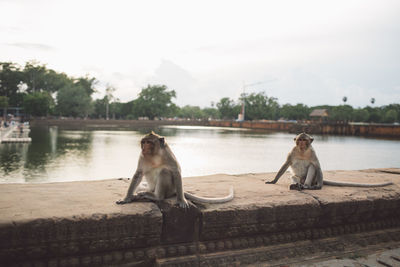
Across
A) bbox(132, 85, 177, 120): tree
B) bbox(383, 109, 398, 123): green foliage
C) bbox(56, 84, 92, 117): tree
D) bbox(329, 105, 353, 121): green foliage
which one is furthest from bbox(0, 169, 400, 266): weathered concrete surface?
bbox(383, 109, 398, 123): green foliage

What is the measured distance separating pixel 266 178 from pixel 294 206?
204 centimetres

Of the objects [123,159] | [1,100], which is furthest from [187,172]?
[1,100]

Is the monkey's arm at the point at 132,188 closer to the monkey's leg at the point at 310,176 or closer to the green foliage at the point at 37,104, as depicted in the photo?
the monkey's leg at the point at 310,176

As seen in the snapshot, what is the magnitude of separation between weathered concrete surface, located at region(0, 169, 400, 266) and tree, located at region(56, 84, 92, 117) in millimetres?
94696

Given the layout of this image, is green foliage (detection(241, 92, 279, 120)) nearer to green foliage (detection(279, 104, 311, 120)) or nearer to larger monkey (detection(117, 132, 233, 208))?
green foliage (detection(279, 104, 311, 120))

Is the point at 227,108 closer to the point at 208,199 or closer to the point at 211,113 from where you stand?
the point at 211,113

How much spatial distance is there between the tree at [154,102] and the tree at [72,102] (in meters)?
17.5

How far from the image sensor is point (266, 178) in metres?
6.80

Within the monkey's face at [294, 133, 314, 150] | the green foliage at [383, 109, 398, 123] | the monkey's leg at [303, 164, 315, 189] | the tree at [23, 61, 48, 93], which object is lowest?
the monkey's leg at [303, 164, 315, 189]

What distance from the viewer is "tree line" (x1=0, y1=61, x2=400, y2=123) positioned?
90562 millimetres

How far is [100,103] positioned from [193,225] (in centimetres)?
11677

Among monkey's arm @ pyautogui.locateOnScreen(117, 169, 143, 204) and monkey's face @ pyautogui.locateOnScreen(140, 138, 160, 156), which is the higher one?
monkey's face @ pyautogui.locateOnScreen(140, 138, 160, 156)

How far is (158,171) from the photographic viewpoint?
13.8 feet

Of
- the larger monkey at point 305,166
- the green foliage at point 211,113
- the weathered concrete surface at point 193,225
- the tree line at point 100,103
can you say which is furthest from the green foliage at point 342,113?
the weathered concrete surface at point 193,225
